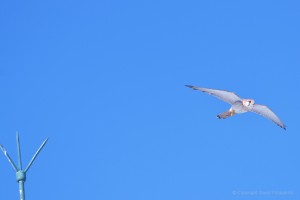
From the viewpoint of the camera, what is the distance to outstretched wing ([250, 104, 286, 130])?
63394 millimetres

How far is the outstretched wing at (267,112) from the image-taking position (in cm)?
6339

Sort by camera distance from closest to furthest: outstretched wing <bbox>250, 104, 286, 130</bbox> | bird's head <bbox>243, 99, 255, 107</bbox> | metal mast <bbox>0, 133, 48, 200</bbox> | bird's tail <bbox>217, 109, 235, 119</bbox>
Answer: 1. bird's tail <bbox>217, 109, 235, 119</bbox>
2. bird's head <bbox>243, 99, 255, 107</bbox>
3. outstretched wing <bbox>250, 104, 286, 130</bbox>
4. metal mast <bbox>0, 133, 48, 200</bbox>

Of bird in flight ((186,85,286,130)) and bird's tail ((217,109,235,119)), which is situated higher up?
bird in flight ((186,85,286,130))

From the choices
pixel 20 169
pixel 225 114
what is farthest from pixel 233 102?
pixel 20 169

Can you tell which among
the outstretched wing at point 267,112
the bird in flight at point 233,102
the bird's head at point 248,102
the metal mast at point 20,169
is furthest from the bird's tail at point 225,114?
the metal mast at point 20,169

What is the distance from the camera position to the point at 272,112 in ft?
212

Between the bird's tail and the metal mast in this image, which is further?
the metal mast

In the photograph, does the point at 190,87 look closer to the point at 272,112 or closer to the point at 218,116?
the point at 218,116

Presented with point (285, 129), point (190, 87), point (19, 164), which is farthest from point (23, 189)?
point (285, 129)

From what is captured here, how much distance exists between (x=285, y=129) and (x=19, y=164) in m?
27.1

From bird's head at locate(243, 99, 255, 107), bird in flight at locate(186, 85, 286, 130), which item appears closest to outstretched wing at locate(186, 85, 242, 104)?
bird in flight at locate(186, 85, 286, 130)

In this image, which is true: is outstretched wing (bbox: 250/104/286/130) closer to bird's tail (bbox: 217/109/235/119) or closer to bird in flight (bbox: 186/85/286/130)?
bird in flight (bbox: 186/85/286/130)

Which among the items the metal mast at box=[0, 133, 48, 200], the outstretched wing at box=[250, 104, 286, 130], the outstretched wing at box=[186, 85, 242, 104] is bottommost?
the metal mast at box=[0, 133, 48, 200]

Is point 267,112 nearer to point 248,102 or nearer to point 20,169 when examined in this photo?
point 248,102
